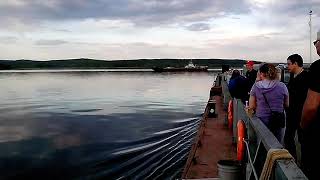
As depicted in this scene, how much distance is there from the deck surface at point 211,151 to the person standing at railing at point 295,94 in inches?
66.7

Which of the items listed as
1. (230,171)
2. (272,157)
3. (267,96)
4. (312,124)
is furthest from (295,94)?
(272,157)

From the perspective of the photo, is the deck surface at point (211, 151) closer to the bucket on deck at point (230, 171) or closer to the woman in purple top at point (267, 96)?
the bucket on deck at point (230, 171)

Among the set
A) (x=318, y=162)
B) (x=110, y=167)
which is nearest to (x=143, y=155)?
(x=110, y=167)

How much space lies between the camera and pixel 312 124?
11.9 ft

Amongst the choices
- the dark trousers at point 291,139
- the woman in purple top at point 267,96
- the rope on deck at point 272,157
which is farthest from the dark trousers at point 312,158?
the dark trousers at point 291,139

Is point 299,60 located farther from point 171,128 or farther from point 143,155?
point 171,128

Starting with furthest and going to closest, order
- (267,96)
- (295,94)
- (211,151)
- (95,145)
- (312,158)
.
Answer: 1. (95,145)
2. (211,151)
3. (267,96)
4. (295,94)
5. (312,158)

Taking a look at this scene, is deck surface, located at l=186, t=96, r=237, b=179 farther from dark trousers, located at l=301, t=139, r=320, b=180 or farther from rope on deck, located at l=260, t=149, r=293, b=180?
rope on deck, located at l=260, t=149, r=293, b=180

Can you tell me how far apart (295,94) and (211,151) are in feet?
12.6

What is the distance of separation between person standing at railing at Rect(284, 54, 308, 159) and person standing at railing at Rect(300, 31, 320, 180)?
1.61 m

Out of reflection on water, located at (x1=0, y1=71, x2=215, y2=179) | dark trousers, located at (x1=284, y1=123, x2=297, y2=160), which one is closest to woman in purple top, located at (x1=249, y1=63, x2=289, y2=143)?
dark trousers, located at (x1=284, y1=123, x2=297, y2=160)

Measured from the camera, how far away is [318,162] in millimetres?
3809

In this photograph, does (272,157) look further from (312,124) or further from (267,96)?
(267,96)

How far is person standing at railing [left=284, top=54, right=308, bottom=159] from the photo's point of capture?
5.52 m
